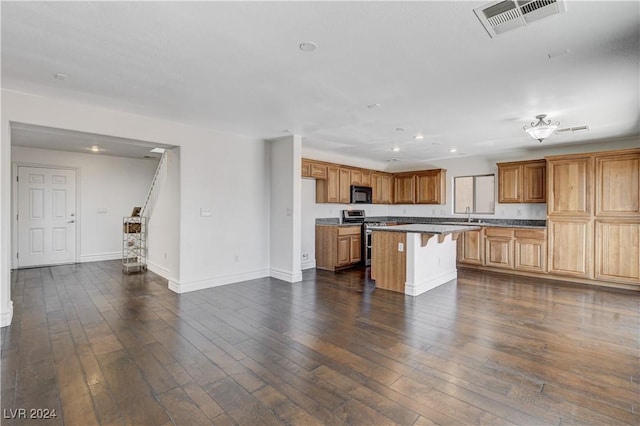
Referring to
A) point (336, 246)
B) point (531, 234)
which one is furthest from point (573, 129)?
point (336, 246)

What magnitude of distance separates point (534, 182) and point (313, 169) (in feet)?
14.2

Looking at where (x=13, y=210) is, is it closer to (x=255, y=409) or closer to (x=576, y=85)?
(x=255, y=409)

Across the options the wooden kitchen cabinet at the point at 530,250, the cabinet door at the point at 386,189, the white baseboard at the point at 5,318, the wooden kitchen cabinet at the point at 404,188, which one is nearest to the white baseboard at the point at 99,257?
the white baseboard at the point at 5,318

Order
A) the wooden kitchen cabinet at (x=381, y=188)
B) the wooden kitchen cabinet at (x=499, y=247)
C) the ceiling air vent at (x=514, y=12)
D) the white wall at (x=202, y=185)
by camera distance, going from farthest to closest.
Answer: the wooden kitchen cabinet at (x=381, y=188) → the wooden kitchen cabinet at (x=499, y=247) → the white wall at (x=202, y=185) → the ceiling air vent at (x=514, y=12)

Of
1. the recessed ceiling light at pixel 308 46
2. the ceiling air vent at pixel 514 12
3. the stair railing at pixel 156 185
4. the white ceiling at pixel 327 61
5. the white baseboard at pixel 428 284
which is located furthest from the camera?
the stair railing at pixel 156 185

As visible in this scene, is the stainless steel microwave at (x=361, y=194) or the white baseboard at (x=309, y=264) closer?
the white baseboard at (x=309, y=264)

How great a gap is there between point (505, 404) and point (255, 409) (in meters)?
1.60

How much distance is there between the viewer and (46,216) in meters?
6.54

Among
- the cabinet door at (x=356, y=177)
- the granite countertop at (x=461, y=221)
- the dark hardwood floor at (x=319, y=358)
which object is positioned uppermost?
the cabinet door at (x=356, y=177)

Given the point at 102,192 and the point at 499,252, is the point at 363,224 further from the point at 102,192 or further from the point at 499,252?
the point at 102,192

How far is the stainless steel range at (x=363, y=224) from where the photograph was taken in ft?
22.6

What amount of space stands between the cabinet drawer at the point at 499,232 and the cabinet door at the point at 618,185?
4.45ft

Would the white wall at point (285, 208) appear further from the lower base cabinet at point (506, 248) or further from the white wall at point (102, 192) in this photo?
the white wall at point (102, 192)

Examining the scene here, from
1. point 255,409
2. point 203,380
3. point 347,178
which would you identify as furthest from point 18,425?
point 347,178
